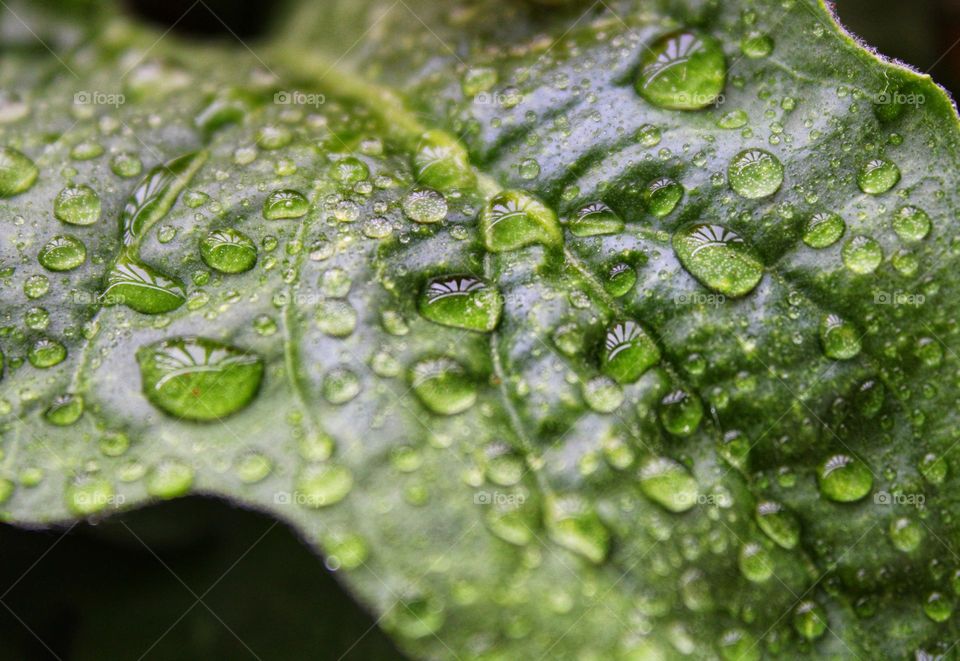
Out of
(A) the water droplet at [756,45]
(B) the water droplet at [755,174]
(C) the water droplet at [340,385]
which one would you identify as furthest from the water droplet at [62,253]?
(A) the water droplet at [756,45]

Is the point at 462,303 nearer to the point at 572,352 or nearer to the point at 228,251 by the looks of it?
the point at 572,352

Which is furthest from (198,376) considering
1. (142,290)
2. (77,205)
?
(77,205)

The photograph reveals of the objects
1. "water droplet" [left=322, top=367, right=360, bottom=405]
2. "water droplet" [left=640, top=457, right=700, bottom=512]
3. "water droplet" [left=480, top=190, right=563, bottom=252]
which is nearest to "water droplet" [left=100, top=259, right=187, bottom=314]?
"water droplet" [left=322, top=367, right=360, bottom=405]

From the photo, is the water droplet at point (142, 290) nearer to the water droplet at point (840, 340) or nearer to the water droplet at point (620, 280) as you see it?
the water droplet at point (620, 280)

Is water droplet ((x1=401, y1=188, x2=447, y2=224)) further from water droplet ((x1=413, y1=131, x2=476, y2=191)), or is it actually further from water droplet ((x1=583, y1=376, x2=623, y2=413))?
water droplet ((x1=583, y1=376, x2=623, y2=413))

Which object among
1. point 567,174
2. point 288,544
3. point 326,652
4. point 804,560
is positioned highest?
point 567,174

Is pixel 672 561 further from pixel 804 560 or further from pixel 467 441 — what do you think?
pixel 467 441

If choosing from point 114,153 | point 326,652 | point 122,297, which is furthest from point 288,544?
point 114,153
